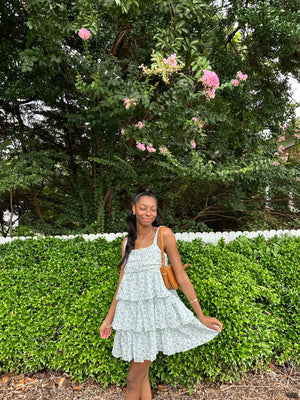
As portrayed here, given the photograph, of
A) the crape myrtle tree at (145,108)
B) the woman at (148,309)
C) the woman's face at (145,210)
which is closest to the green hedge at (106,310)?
the woman at (148,309)

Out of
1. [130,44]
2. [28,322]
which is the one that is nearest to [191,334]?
[28,322]

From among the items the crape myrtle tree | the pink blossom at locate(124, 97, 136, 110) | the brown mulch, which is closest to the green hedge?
the brown mulch

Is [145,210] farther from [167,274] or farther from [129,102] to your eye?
[129,102]

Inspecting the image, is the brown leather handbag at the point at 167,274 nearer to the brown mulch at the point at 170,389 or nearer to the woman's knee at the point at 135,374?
the woman's knee at the point at 135,374

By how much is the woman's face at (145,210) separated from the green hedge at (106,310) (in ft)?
2.93

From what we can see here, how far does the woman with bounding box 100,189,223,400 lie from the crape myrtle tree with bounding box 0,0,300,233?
1.33 metres

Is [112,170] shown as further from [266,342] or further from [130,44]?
[266,342]

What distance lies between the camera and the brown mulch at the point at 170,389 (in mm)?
2131

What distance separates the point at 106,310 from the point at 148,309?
779mm

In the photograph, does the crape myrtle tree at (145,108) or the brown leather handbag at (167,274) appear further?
the crape myrtle tree at (145,108)

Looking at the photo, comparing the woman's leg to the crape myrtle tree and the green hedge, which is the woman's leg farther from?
the crape myrtle tree

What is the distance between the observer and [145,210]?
1.65 meters

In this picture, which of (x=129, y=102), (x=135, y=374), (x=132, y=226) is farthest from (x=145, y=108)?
(x=135, y=374)

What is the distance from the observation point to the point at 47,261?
8.43 feet
